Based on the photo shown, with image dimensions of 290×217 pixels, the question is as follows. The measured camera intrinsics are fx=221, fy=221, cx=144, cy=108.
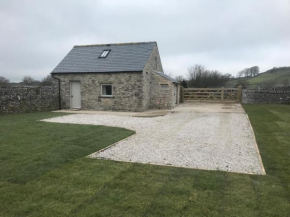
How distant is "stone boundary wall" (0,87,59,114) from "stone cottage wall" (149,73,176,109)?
7.60 m

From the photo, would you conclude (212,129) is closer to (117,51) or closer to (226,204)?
(226,204)

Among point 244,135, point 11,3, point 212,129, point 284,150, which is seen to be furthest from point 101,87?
point 284,150

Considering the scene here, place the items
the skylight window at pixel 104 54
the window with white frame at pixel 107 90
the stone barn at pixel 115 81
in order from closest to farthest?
the stone barn at pixel 115 81 → the window with white frame at pixel 107 90 → the skylight window at pixel 104 54

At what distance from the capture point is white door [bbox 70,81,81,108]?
678 inches

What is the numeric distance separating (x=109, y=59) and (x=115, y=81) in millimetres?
2334

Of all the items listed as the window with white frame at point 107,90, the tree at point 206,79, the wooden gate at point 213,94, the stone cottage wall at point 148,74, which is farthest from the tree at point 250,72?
the window with white frame at point 107,90

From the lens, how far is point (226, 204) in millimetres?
3232

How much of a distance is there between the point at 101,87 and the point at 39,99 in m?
4.38

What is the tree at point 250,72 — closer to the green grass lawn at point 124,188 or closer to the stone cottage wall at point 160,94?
the stone cottage wall at point 160,94

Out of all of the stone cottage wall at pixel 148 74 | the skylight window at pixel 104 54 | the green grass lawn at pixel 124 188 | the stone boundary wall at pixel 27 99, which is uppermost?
the skylight window at pixel 104 54

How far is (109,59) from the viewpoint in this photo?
57.2 ft

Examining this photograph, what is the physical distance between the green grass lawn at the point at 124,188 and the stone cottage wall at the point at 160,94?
11.6 m

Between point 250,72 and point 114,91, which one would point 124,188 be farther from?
point 250,72

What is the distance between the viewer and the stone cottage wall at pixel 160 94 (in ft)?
56.3
